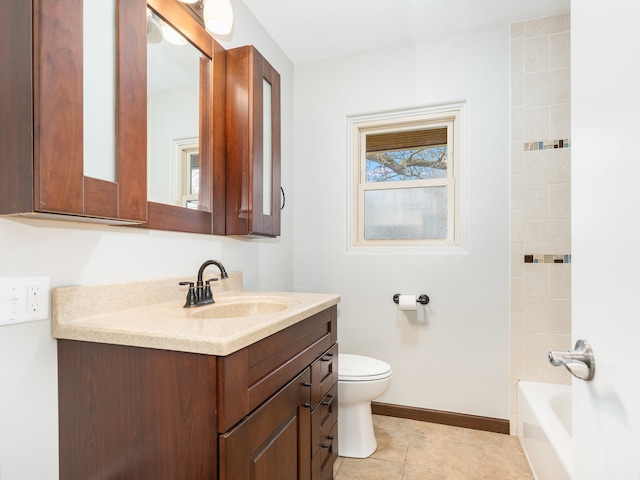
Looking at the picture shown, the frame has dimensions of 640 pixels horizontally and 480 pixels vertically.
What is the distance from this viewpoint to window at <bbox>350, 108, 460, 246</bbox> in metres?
2.30

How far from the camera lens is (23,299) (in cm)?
93

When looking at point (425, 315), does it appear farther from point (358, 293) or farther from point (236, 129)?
point (236, 129)

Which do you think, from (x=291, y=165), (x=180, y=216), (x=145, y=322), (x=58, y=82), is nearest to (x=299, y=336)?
(x=145, y=322)

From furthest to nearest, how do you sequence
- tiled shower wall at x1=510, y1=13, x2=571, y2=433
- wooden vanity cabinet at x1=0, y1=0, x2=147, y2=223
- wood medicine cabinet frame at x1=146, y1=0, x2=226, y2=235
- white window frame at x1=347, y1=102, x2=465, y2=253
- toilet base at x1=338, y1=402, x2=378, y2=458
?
white window frame at x1=347, y1=102, x2=465, y2=253 < tiled shower wall at x1=510, y1=13, x2=571, y2=433 < toilet base at x1=338, y1=402, x2=378, y2=458 < wood medicine cabinet frame at x1=146, y1=0, x2=226, y2=235 < wooden vanity cabinet at x1=0, y1=0, x2=147, y2=223

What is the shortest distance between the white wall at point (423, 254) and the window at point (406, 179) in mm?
106

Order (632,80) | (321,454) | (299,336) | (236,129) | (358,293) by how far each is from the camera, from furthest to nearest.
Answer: (358,293), (236,129), (321,454), (299,336), (632,80)

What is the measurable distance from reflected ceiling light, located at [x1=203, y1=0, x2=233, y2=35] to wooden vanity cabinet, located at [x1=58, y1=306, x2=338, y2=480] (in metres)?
1.40

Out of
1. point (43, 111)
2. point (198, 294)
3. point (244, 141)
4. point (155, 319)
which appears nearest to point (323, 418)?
point (198, 294)

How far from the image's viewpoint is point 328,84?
250cm

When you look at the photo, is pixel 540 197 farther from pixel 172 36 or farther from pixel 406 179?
pixel 172 36

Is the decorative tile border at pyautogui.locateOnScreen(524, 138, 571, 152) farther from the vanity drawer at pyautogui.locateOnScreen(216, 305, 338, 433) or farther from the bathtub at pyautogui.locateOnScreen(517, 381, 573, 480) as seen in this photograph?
the vanity drawer at pyautogui.locateOnScreen(216, 305, 338, 433)

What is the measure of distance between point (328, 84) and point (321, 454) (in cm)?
229

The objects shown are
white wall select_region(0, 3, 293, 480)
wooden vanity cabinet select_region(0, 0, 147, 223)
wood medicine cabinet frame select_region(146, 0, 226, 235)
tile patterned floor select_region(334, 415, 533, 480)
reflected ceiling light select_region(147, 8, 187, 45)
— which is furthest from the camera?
tile patterned floor select_region(334, 415, 533, 480)

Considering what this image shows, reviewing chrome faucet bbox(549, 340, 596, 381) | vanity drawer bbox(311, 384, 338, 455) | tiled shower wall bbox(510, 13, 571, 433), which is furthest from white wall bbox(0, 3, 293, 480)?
tiled shower wall bbox(510, 13, 571, 433)
